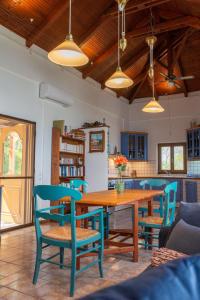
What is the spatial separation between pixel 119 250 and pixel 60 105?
4.36m

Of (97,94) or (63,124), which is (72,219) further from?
(97,94)

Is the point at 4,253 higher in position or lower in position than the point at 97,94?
lower

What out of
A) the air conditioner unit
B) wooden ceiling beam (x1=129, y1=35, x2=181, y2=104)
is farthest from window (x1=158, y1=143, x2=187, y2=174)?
the air conditioner unit

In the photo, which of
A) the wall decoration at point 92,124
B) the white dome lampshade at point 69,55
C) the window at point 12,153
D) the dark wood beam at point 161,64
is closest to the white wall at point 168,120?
the dark wood beam at point 161,64

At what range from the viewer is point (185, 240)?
172 cm

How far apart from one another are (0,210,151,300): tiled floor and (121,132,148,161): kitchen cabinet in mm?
5928

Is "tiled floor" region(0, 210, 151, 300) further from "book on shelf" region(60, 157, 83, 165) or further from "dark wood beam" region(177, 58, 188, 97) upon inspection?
"dark wood beam" region(177, 58, 188, 97)

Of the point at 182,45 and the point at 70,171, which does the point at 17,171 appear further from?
the point at 182,45

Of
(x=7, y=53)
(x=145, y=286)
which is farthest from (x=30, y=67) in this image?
(x=145, y=286)

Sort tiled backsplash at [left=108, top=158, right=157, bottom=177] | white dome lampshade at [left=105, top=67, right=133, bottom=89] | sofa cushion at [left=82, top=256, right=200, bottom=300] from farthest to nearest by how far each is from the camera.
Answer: tiled backsplash at [left=108, top=158, right=157, bottom=177] < white dome lampshade at [left=105, top=67, right=133, bottom=89] < sofa cushion at [left=82, top=256, right=200, bottom=300]

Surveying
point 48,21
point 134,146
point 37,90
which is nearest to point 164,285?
point 48,21

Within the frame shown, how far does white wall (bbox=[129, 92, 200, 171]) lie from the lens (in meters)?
9.56

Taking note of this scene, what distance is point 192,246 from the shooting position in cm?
166

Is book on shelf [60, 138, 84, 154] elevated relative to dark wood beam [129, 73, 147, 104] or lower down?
lower down
